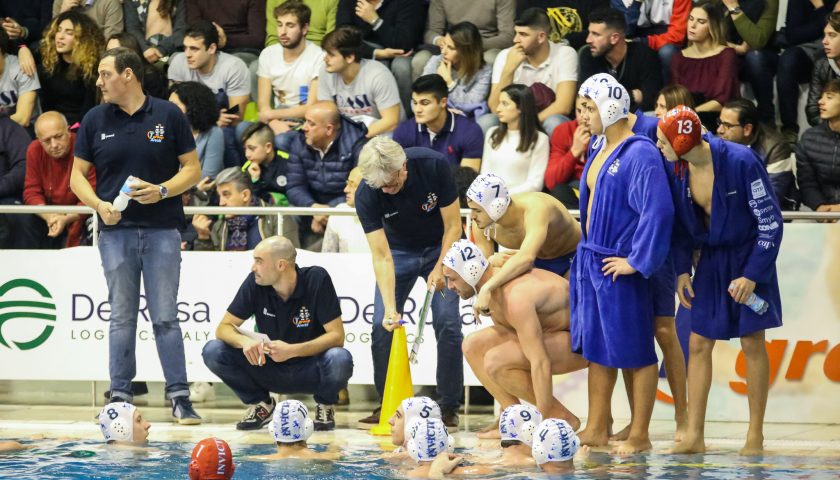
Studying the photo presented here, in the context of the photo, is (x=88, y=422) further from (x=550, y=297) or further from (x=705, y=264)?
(x=705, y=264)

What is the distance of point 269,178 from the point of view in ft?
36.0

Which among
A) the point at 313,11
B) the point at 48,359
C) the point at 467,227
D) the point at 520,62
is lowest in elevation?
the point at 48,359

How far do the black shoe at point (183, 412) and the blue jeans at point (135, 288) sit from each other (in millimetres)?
258

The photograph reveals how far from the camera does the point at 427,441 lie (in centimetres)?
704

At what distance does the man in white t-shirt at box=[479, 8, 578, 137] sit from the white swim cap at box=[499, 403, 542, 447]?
416 centimetres

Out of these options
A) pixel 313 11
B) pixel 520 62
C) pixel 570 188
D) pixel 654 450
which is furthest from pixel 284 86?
pixel 654 450

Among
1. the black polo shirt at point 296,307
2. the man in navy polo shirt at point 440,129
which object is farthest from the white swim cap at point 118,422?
the man in navy polo shirt at point 440,129

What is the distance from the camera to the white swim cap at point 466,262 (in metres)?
7.73

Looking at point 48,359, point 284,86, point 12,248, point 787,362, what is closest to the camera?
point 787,362

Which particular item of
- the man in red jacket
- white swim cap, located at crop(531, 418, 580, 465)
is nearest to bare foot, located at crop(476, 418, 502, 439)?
white swim cap, located at crop(531, 418, 580, 465)

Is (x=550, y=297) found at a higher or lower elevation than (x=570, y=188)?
lower

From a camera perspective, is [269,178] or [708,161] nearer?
[708,161]

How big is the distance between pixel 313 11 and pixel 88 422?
5.12 m

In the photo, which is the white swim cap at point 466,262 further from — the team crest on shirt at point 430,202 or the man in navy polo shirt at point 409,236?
the team crest on shirt at point 430,202
